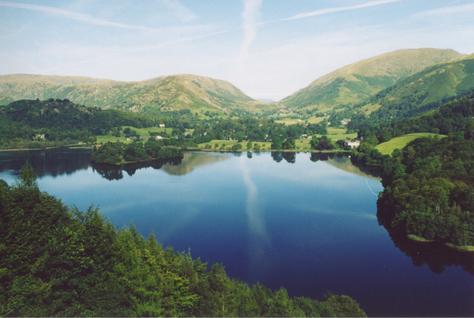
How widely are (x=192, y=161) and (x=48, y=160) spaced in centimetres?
6103

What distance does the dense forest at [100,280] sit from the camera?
2586 centimetres

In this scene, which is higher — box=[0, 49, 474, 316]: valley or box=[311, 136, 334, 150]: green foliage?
box=[311, 136, 334, 150]: green foliage

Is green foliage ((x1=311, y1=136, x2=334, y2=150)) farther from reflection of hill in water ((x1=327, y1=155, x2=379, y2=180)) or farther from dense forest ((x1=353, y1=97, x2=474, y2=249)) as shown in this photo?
dense forest ((x1=353, y1=97, x2=474, y2=249))

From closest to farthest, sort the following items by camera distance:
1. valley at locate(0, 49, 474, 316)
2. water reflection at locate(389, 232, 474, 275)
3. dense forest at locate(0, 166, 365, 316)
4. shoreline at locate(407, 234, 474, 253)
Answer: dense forest at locate(0, 166, 365, 316) < valley at locate(0, 49, 474, 316) < water reflection at locate(389, 232, 474, 275) < shoreline at locate(407, 234, 474, 253)

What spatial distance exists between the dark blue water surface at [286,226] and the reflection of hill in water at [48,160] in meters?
1.57

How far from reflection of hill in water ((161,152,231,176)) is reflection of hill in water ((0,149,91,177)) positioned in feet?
111

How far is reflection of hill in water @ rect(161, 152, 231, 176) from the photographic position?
13475 centimetres

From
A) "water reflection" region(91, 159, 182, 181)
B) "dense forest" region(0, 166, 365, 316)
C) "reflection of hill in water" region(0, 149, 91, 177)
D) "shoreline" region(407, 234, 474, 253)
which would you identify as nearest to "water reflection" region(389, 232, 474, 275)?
"shoreline" region(407, 234, 474, 253)

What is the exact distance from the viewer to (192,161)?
15612 cm

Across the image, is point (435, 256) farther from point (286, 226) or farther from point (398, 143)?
point (398, 143)

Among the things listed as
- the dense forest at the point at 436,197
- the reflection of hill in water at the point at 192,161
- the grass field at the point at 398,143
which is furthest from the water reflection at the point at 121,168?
the dense forest at the point at 436,197

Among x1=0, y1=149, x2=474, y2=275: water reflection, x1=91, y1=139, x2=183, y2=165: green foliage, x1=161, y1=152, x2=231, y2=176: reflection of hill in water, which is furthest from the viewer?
x1=91, y1=139, x2=183, y2=165: green foliage

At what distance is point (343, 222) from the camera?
71625mm

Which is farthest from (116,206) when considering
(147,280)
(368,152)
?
(368,152)
